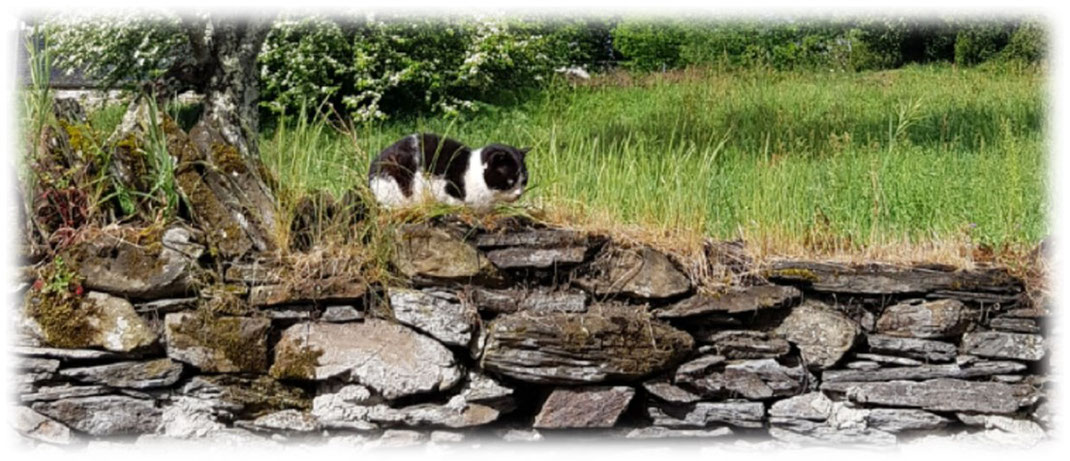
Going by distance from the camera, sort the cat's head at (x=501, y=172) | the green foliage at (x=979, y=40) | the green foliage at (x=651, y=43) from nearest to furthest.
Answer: the cat's head at (x=501, y=172)
the green foliage at (x=979, y=40)
the green foliage at (x=651, y=43)

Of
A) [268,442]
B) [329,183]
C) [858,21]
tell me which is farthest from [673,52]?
[268,442]

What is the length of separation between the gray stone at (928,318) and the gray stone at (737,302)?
0.46m

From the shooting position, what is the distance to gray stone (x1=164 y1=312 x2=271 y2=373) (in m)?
4.69

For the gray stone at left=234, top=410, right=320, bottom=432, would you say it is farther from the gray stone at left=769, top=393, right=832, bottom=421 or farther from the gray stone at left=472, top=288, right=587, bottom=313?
the gray stone at left=769, top=393, right=832, bottom=421

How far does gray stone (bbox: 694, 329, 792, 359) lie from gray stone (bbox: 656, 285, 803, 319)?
0.43 feet

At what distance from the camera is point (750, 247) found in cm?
495

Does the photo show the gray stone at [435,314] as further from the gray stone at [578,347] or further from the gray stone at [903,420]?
the gray stone at [903,420]

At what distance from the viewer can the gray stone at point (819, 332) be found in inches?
186

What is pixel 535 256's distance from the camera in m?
4.74

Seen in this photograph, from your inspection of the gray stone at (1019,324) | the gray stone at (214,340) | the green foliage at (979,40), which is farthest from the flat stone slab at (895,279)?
the green foliage at (979,40)

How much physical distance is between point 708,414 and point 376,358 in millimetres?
1526

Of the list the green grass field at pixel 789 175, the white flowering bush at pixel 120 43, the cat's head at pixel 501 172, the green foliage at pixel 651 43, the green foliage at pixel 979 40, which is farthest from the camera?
the green foliage at pixel 651 43

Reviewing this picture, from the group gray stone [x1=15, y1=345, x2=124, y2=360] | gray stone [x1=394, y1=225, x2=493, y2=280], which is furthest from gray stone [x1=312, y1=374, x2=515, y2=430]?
gray stone [x1=15, y1=345, x2=124, y2=360]

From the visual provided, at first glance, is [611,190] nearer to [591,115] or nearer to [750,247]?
[750,247]
